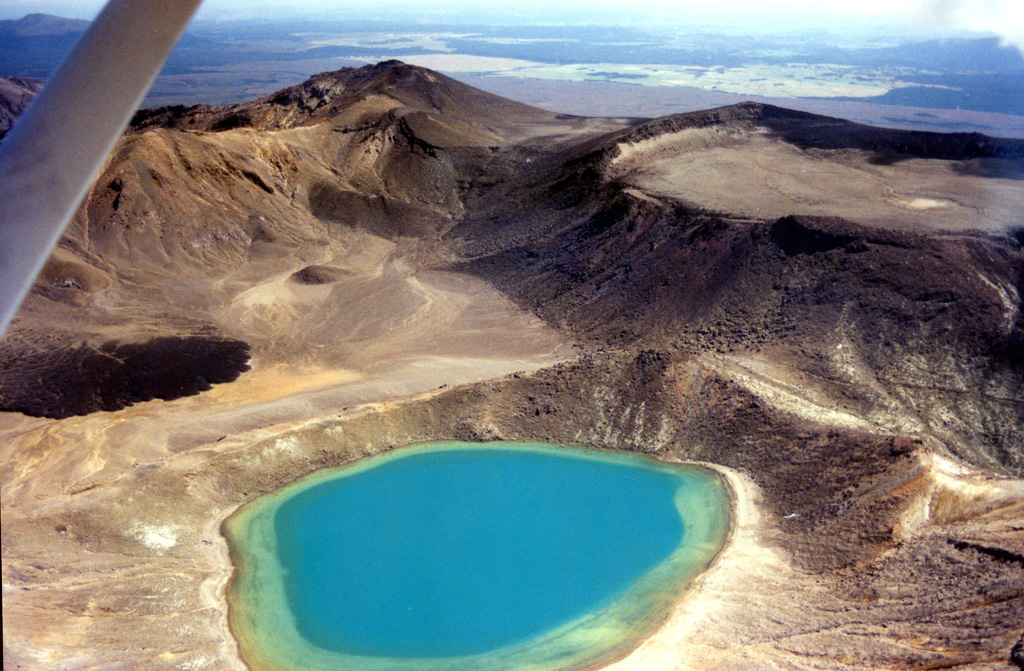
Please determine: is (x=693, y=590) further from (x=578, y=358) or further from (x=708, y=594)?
(x=578, y=358)

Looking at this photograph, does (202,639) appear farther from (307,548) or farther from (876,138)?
(876,138)

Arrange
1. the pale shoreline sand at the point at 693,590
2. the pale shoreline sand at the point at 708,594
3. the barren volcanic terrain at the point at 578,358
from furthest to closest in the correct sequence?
the barren volcanic terrain at the point at 578,358
the pale shoreline sand at the point at 693,590
the pale shoreline sand at the point at 708,594

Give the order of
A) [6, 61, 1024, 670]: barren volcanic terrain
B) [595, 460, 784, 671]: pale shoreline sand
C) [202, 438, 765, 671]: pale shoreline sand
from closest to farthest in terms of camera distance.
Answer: [595, 460, 784, 671]: pale shoreline sand → [202, 438, 765, 671]: pale shoreline sand → [6, 61, 1024, 670]: barren volcanic terrain

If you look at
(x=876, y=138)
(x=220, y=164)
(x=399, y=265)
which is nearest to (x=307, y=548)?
(x=399, y=265)

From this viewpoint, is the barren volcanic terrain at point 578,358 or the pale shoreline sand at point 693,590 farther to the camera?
the barren volcanic terrain at point 578,358

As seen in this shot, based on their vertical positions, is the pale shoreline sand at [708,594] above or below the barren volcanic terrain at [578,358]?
below

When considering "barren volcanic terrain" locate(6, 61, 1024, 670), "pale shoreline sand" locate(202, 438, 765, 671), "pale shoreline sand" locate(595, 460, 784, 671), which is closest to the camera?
"pale shoreline sand" locate(595, 460, 784, 671)

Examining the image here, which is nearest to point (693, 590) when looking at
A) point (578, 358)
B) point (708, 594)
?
point (708, 594)

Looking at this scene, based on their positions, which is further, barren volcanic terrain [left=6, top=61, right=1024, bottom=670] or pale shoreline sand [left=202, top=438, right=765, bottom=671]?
barren volcanic terrain [left=6, top=61, right=1024, bottom=670]
